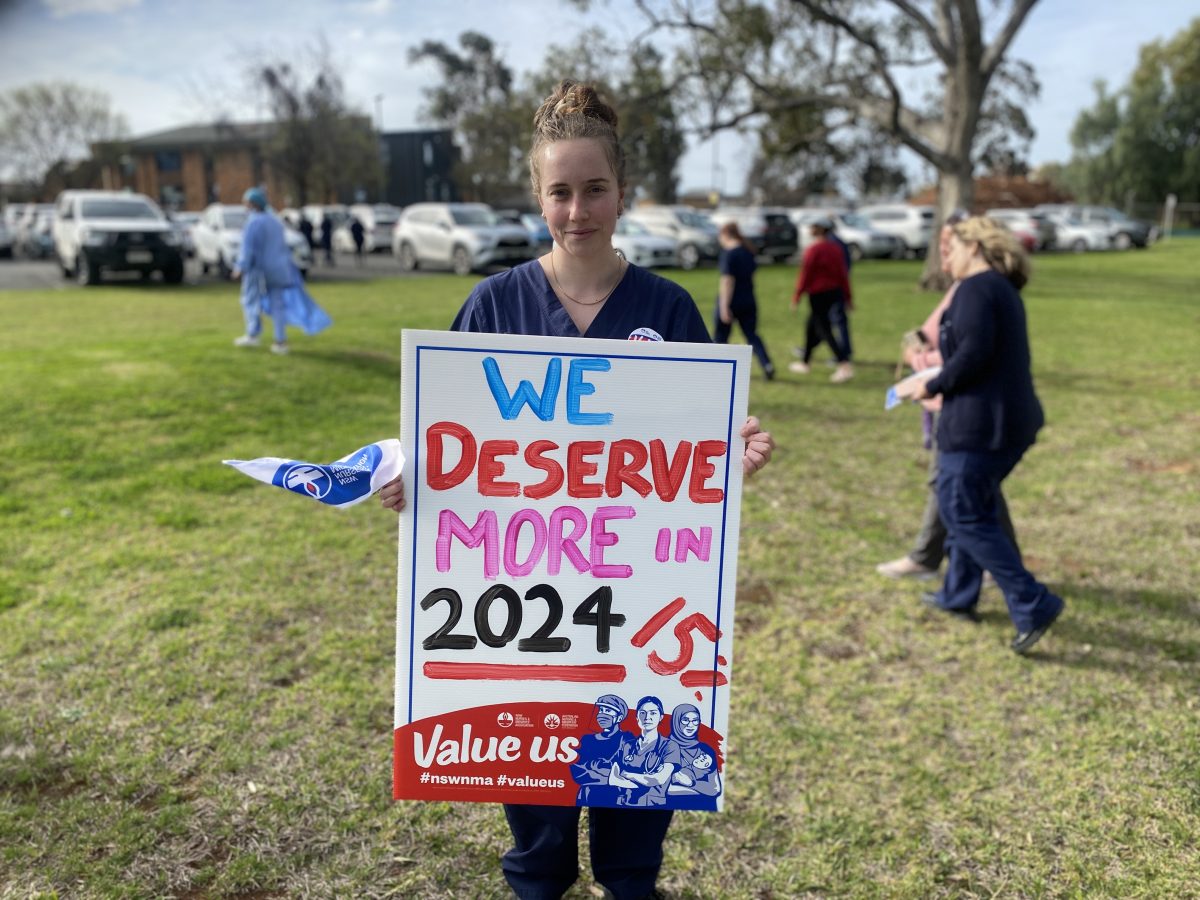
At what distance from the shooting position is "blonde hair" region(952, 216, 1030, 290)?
344cm

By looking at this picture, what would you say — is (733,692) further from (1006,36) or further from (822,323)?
(1006,36)

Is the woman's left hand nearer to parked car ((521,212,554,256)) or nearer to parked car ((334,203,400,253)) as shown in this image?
parked car ((521,212,554,256))

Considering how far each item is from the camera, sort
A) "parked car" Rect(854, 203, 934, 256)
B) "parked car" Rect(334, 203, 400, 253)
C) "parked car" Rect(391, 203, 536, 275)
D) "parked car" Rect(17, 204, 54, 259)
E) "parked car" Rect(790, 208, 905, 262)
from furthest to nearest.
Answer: "parked car" Rect(334, 203, 400, 253) → "parked car" Rect(854, 203, 934, 256) → "parked car" Rect(790, 208, 905, 262) → "parked car" Rect(17, 204, 54, 259) → "parked car" Rect(391, 203, 536, 275)

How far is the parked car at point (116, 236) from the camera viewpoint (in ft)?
53.0

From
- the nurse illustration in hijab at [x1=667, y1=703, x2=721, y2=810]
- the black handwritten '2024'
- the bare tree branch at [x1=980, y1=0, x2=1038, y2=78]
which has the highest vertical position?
the bare tree branch at [x1=980, y1=0, x2=1038, y2=78]

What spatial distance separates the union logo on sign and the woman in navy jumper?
2.67 meters

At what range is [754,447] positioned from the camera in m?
1.83

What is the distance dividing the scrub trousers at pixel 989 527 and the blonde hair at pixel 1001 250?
2.34 ft

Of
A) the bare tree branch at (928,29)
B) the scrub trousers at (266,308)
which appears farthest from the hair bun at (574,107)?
the bare tree branch at (928,29)

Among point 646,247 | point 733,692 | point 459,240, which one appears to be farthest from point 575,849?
point 646,247

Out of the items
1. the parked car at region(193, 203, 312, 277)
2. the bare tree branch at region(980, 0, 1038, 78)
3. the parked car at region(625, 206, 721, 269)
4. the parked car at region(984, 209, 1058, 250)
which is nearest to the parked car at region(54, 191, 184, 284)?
the parked car at region(193, 203, 312, 277)

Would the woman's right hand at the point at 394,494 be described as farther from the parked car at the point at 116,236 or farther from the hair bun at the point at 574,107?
the parked car at the point at 116,236

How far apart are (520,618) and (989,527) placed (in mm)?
2395

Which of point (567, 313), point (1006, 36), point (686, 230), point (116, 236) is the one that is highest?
point (1006, 36)
